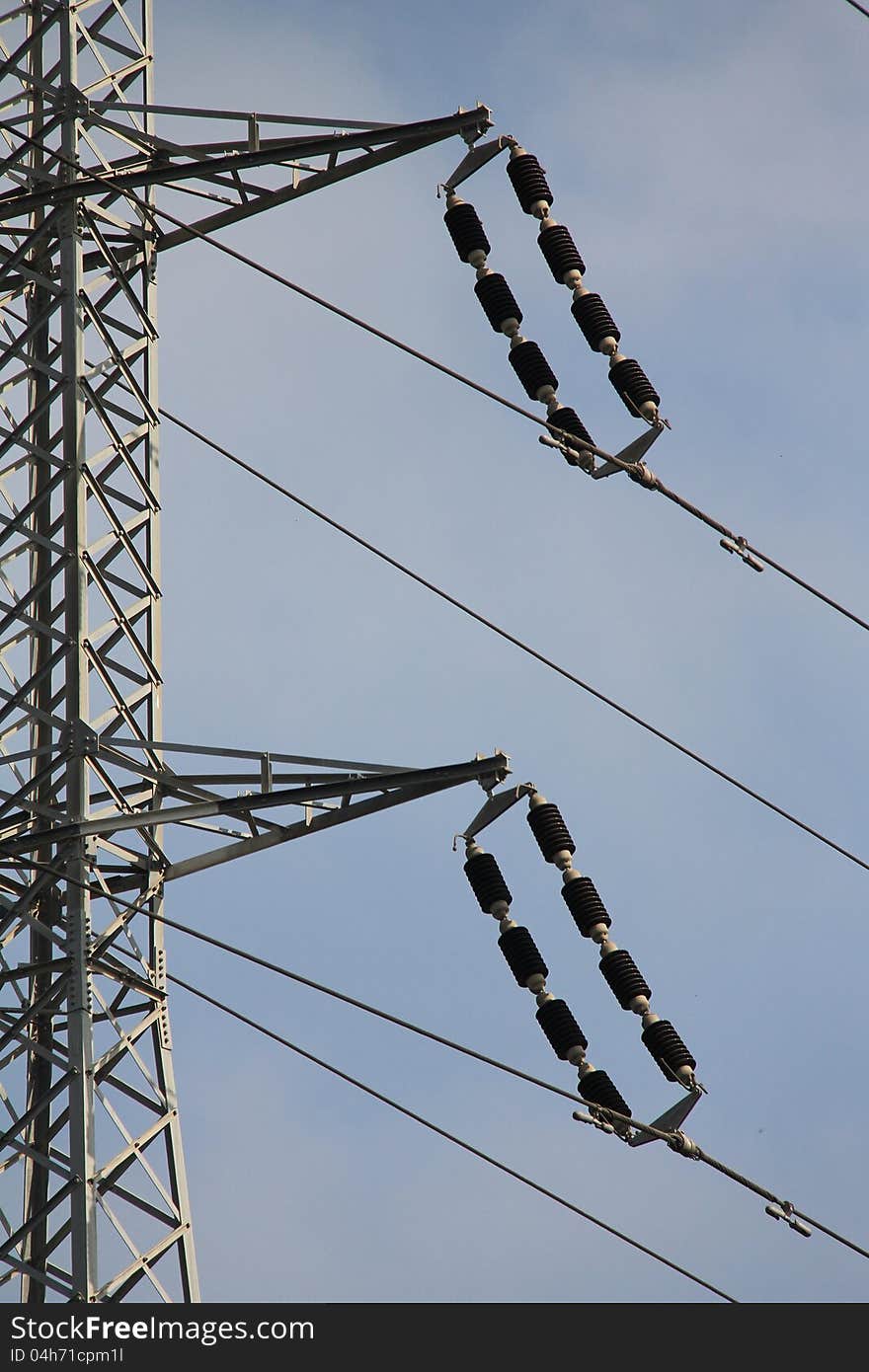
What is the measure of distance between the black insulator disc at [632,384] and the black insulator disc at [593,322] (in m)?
0.30

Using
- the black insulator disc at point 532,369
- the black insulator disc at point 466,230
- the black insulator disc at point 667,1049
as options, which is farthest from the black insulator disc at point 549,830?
the black insulator disc at point 466,230

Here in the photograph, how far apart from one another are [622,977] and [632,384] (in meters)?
4.57

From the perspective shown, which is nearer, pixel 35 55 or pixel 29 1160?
pixel 29 1160

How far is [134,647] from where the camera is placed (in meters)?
27.2

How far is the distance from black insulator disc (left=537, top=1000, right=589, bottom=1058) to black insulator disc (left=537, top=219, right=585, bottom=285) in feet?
18.7

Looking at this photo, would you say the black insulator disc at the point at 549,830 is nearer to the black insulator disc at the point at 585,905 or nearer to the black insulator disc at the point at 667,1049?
the black insulator disc at the point at 585,905

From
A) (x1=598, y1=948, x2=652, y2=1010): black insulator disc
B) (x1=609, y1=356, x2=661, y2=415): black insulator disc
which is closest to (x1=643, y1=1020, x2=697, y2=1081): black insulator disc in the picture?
(x1=598, y1=948, x2=652, y2=1010): black insulator disc

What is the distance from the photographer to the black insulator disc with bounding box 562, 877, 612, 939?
26812mm

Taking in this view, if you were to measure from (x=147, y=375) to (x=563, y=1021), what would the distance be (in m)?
6.29

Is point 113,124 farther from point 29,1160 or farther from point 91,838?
point 29,1160

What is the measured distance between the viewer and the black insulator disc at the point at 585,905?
26.8 meters

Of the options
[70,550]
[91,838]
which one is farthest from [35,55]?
[91,838]
